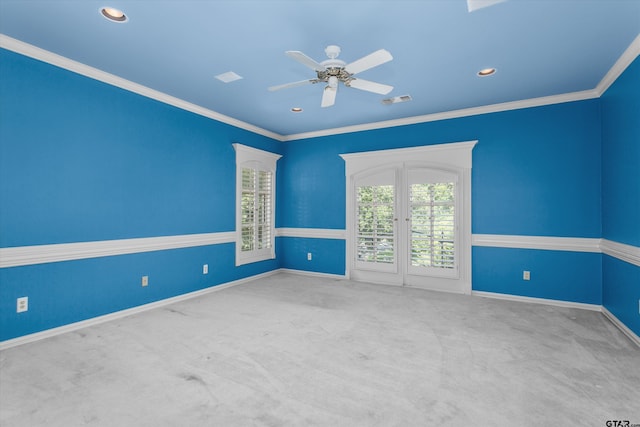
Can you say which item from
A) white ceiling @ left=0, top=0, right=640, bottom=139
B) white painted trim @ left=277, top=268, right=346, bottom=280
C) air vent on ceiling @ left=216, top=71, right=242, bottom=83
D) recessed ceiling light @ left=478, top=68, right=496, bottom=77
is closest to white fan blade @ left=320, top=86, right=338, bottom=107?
white ceiling @ left=0, top=0, right=640, bottom=139

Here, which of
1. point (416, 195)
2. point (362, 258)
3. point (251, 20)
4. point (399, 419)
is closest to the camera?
point (399, 419)

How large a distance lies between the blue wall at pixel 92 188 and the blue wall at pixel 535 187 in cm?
350

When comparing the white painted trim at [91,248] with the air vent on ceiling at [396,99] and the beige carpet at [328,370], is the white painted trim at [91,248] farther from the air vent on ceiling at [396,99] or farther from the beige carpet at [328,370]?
the air vent on ceiling at [396,99]

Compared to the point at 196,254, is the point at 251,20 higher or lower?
higher

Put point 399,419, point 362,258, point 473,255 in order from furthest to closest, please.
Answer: point 362,258, point 473,255, point 399,419

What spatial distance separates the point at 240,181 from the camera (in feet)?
17.5

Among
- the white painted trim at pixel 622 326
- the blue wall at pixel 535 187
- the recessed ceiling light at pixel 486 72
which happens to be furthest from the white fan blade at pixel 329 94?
the white painted trim at pixel 622 326

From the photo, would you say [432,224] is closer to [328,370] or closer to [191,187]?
[328,370]

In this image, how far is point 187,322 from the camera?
11.3 feet

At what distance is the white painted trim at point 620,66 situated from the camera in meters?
2.80

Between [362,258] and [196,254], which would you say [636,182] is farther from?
[196,254]

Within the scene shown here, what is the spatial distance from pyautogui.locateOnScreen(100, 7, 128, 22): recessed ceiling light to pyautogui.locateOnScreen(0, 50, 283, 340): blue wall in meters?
1.17

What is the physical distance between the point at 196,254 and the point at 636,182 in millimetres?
5079

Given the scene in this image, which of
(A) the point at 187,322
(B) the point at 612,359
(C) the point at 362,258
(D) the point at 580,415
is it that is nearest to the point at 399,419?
(D) the point at 580,415
